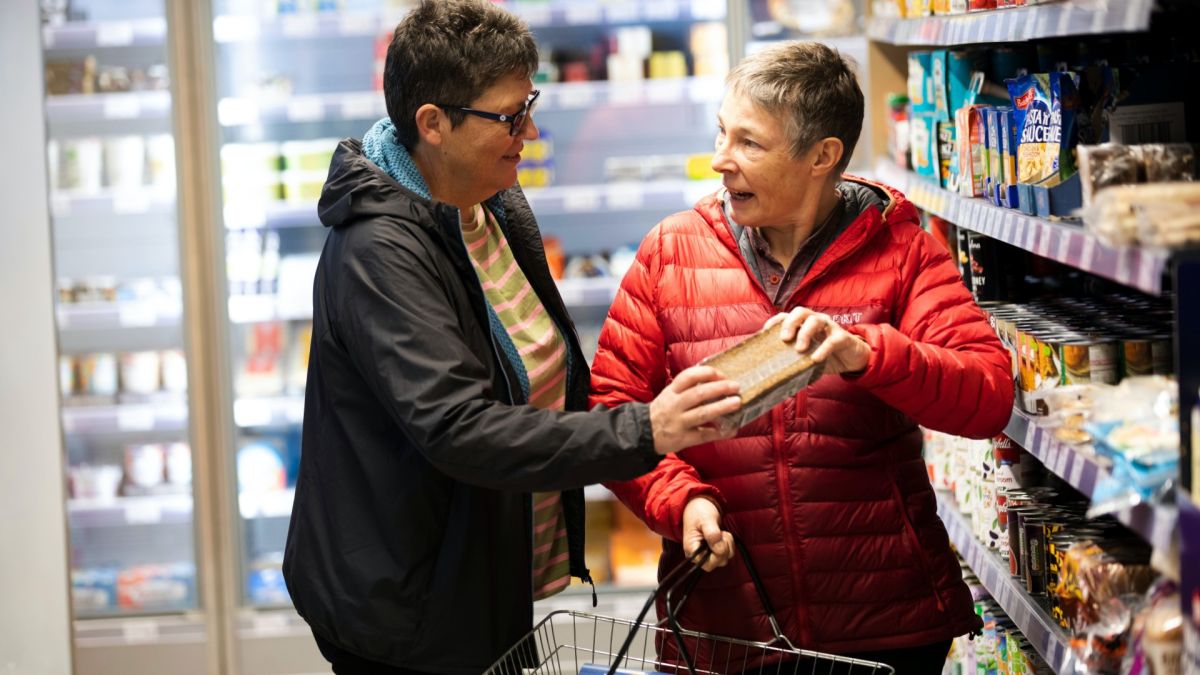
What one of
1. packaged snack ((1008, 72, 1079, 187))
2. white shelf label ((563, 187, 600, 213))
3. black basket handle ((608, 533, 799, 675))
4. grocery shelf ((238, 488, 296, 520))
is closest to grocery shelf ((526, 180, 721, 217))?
white shelf label ((563, 187, 600, 213))

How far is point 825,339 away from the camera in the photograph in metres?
1.76

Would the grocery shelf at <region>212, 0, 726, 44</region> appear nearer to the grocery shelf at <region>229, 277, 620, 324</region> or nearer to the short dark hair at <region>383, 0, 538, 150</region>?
the grocery shelf at <region>229, 277, 620, 324</region>

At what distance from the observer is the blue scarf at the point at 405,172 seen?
1965 millimetres

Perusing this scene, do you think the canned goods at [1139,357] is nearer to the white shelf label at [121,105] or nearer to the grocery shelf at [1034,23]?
the grocery shelf at [1034,23]

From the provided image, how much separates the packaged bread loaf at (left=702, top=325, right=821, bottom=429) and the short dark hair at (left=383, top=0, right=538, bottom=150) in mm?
550

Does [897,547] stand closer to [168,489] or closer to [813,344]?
[813,344]

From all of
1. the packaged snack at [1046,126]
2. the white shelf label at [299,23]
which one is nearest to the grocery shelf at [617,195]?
the white shelf label at [299,23]

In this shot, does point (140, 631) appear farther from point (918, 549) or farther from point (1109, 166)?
point (1109, 166)

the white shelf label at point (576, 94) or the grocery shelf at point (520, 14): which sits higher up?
the grocery shelf at point (520, 14)

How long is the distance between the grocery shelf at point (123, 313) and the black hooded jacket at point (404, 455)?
2580 mm

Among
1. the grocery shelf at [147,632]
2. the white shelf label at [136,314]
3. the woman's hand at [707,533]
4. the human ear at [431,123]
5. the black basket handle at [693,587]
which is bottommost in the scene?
the grocery shelf at [147,632]

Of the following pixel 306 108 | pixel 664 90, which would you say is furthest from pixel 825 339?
pixel 306 108

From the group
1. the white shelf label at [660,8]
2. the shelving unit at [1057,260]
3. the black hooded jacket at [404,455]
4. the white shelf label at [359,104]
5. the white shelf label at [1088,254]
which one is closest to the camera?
the shelving unit at [1057,260]

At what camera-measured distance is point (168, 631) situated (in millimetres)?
4449
